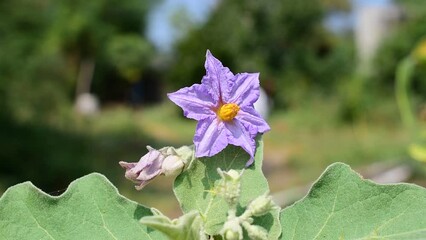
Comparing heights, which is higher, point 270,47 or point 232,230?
point 270,47

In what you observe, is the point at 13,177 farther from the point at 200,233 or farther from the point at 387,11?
the point at 387,11

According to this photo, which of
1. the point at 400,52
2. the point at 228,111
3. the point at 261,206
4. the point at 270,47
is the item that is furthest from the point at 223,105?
the point at 270,47

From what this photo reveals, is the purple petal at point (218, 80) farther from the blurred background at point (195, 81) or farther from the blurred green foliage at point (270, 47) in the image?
the blurred green foliage at point (270, 47)

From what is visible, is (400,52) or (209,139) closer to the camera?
(209,139)

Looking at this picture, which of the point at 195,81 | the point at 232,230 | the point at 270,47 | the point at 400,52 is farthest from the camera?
the point at 270,47

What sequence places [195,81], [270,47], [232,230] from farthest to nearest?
1. [270,47]
2. [195,81]
3. [232,230]

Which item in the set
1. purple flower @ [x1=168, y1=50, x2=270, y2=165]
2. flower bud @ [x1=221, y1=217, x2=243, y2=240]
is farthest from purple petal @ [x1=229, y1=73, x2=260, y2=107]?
flower bud @ [x1=221, y1=217, x2=243, y2=240]

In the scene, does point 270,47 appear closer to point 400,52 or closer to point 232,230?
point 400,52
